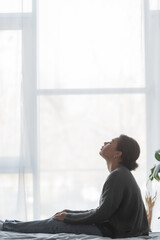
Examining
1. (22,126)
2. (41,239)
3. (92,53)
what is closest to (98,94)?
(92,53)

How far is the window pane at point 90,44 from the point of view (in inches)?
159

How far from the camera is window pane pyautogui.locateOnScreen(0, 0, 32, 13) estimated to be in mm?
4047

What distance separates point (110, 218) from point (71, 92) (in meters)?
1.74

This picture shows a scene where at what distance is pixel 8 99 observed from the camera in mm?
4008

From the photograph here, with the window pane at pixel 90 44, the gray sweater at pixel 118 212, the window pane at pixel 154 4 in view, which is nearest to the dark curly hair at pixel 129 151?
the gray sweater at pixel 118 212

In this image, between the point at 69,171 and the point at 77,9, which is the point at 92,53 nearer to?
the point at 77,9

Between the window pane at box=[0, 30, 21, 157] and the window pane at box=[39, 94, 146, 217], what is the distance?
0.22 metres

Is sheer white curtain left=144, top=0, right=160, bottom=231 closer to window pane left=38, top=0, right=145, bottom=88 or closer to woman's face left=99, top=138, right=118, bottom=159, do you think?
window pane left=38, top=0, right=145, bottom=88

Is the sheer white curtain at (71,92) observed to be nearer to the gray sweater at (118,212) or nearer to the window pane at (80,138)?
the window pane at (80,138)

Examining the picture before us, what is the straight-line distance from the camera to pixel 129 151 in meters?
2.74

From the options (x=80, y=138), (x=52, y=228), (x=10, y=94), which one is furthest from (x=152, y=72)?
(x=52, y=228)

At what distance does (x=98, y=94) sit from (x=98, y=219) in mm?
1755

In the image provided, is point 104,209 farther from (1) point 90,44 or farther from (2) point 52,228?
(1) point 90,44

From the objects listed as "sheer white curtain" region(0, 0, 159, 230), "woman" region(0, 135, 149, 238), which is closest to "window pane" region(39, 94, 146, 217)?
"sheer white curtain" region(0, 0, 159, 230)
